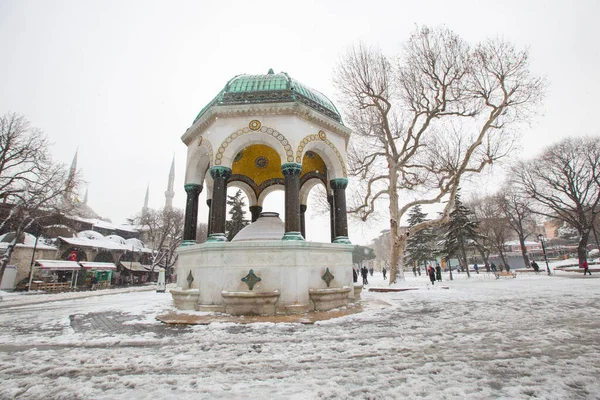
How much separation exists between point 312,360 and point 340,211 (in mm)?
6272

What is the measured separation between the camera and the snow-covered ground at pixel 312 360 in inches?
103

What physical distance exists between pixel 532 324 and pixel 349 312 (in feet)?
11.6

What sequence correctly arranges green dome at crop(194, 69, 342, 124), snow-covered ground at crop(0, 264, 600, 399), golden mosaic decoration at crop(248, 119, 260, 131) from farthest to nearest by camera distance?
1. green dome at crop(194, 69, 342, 124)
2. golden mosaic decoration at crop(248, 119, 260, 131)
3. snow-covered ground at crop(0, 264, 600, 399)

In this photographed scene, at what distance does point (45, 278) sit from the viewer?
2950 centimetres

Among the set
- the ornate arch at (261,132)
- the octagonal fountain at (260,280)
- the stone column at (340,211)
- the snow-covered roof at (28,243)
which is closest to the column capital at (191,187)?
the ornate arch at (261,132)

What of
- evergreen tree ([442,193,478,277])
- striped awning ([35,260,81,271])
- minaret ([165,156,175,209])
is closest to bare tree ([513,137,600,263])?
evergreen tree ([442,193,478,277])

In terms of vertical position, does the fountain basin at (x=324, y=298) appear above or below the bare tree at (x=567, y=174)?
below

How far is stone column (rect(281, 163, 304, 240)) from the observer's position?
7734mm

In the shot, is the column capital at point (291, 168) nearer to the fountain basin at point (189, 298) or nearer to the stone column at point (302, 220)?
the stone column at point (302, 220)

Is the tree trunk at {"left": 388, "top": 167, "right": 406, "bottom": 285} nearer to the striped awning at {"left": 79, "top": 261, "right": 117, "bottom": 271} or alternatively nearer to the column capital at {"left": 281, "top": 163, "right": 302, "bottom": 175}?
the column capital at {"left": 281, "top": 163, "right": 302, "bottom": 175}

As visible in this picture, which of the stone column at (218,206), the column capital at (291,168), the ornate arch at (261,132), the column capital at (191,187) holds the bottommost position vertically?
the stone column at (218,206)

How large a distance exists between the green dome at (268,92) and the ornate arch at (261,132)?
0.79 metres

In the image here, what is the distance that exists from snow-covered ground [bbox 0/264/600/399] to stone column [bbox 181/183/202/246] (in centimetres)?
364

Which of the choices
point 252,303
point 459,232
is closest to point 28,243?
point 252,303
